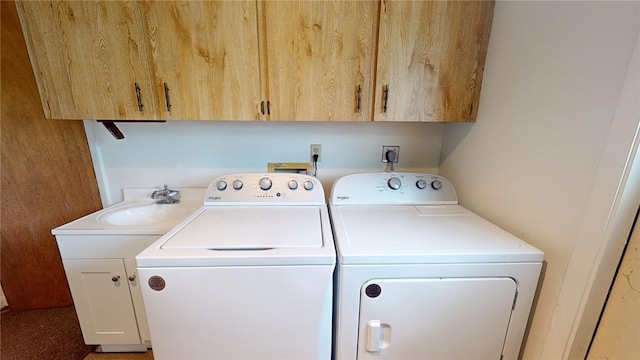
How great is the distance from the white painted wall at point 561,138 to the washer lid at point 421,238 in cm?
12

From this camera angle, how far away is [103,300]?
1356mm

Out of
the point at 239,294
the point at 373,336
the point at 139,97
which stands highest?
the point at 139,97

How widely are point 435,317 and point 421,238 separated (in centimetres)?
29

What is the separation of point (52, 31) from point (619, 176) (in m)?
2.18

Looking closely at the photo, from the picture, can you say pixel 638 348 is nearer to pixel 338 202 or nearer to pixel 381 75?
pixel 338 202

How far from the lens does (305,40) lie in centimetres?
115

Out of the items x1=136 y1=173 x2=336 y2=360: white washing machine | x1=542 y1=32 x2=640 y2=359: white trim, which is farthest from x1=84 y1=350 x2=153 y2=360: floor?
x1=542 y1=32 x2=640 y2=359: white trim

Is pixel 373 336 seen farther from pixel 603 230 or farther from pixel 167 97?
pixel 167 97

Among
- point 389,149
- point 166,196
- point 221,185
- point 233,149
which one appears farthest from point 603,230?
point 166,196

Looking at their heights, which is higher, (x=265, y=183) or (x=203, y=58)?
(x=203, y=58)

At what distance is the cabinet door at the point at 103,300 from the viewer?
1302 millimetres

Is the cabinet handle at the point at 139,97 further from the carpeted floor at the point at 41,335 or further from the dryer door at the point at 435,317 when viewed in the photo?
the carpeted floor at the point at 41,335

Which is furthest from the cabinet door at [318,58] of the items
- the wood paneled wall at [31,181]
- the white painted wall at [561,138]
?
the wood paneled wall at [31,181]

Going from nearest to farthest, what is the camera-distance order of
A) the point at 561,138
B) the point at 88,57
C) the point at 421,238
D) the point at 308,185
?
the point at 561,138, the point at 421,238, the point at 88,57, the point at 308,185
